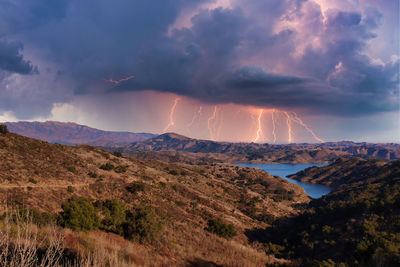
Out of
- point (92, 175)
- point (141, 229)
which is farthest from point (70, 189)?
point (141, 229)

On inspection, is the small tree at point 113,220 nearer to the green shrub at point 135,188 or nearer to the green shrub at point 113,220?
the green shrub at point 113,220

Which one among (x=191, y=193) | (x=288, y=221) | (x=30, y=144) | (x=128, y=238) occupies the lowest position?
(x=288, y=221)

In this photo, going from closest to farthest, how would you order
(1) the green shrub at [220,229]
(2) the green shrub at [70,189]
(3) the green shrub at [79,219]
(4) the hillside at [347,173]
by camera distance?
1. (3) the green shrub at [79,219]
2. (2) the green shrub at [70,189]
3. (1) the green shrub at [220,229]
4. (4) the hillside at [347,173]

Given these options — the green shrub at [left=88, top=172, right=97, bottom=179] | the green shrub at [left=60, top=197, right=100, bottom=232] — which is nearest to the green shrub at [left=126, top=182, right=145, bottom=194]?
the green shrub at [left=88, top=172, right=97, bottom=179]

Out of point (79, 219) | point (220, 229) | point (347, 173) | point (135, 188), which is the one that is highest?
point (79, 219)

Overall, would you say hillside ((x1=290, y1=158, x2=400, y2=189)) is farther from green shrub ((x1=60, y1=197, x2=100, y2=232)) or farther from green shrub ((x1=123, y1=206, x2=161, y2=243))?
green shrub ((x1=60, y1=197, x2=100, y2=232))

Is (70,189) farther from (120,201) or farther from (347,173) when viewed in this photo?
(347,173)

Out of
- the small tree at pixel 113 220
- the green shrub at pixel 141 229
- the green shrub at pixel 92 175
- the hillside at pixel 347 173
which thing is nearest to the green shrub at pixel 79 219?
the small tree at pixel 113 220

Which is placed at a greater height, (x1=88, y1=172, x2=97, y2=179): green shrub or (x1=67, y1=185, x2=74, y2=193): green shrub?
(x1=88, y1=172, x2=97, y2=179): green shrub

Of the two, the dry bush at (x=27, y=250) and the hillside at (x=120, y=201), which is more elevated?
the dry bush at (x=27, y=250)

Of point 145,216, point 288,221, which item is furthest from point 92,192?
point 288,221

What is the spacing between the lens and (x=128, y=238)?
54.9 ft

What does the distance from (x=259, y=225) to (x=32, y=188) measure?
4008 centimetres

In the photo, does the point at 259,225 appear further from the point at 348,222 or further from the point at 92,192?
the point at 92,192
